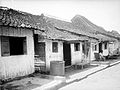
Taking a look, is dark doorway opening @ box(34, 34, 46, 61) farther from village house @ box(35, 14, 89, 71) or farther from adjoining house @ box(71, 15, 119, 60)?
adjoining house @ box(71, 15, 119, 60)

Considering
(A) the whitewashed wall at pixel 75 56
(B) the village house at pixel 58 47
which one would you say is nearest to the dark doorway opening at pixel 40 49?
(B) the village house at pixel 58 47

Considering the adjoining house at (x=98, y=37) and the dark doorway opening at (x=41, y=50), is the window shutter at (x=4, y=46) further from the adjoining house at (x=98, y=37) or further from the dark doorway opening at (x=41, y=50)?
the adjoining house at (x=98, y=37)

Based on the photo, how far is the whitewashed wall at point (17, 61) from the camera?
8297mm

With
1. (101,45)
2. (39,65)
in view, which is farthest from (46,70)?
(101,45)

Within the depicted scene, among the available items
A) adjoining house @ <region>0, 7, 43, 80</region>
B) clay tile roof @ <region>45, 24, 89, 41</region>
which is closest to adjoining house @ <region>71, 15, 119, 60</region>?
clay tile roof @ <region>45, 24, 89, 41</region>

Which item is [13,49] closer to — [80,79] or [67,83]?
[67,83]

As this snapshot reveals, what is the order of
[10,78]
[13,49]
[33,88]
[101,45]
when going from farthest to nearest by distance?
[101,45], [13,49], [10,78], [33,88]

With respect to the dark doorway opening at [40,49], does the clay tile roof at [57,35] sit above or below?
above

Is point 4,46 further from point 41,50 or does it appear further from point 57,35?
point 57,35

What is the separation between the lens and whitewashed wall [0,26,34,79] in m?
8.30

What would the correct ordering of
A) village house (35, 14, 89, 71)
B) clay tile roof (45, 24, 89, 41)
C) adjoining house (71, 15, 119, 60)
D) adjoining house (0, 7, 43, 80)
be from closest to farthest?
adjoining house (0, 7, 43, 80)
village house (35, 14, 89, 71)
clay tile roof (45, 24, 89, 41)
adjoining house (71, 15, 119, 60)

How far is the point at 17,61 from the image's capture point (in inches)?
359

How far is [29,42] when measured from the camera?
10062 mm

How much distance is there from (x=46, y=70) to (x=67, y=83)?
10.7 ft
